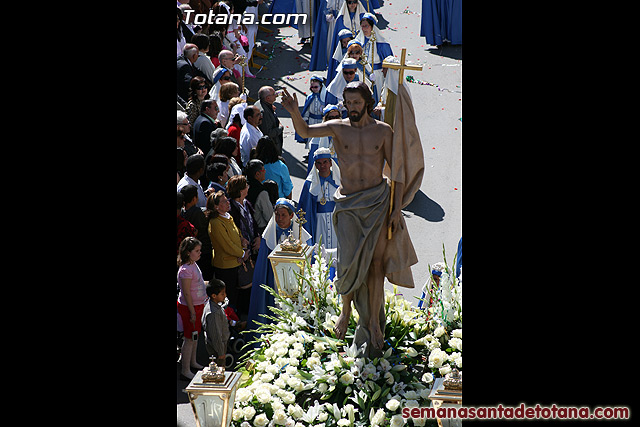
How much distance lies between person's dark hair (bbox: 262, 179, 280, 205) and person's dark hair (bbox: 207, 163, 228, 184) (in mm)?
495

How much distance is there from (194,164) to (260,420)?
10.5 feet

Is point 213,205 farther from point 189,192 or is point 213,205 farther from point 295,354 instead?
point 295,354

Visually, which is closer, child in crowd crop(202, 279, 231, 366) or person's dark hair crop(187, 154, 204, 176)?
child in crowd crop(202, 279, 231, 366)

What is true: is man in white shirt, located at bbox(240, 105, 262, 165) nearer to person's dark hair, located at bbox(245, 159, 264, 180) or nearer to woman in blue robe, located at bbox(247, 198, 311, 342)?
person's dark hair, located at bbox(245, 159, 264, 180)

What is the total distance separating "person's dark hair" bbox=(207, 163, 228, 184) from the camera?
8.09 metres

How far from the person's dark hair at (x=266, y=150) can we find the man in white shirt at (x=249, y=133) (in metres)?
0.56

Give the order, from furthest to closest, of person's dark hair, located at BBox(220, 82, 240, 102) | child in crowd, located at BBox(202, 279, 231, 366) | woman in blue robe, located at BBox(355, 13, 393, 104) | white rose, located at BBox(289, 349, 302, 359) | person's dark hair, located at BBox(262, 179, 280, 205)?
woman in blue robe, located at BBox(355, 13, 393, 104)
person's dark hair, located at BBox(220, 82, 240, 102)
person's dark hair, located at BBox(262, 179, 280, 205)
child in crowd, located at BBox(202, 279, 231, 366)
white rose, located at BBox(289, 349, 302, 359)

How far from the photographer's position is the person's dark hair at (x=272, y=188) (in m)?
8.41

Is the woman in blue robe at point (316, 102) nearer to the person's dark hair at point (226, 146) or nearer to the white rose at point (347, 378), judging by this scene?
the person's dark hair at point (226, 146)

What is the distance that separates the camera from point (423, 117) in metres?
13.9

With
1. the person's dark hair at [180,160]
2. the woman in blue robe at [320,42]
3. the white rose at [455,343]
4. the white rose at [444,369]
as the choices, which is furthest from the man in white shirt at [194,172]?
the woman in blue robe at [320,42]

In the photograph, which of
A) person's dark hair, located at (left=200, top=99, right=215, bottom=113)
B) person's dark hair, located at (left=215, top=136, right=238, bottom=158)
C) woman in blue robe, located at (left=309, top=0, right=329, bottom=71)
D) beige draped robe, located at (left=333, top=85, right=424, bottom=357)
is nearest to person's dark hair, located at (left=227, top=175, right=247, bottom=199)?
person's dark hair, located at (left=215, top=136, right=238, bottom=158)

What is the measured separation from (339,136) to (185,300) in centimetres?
247
